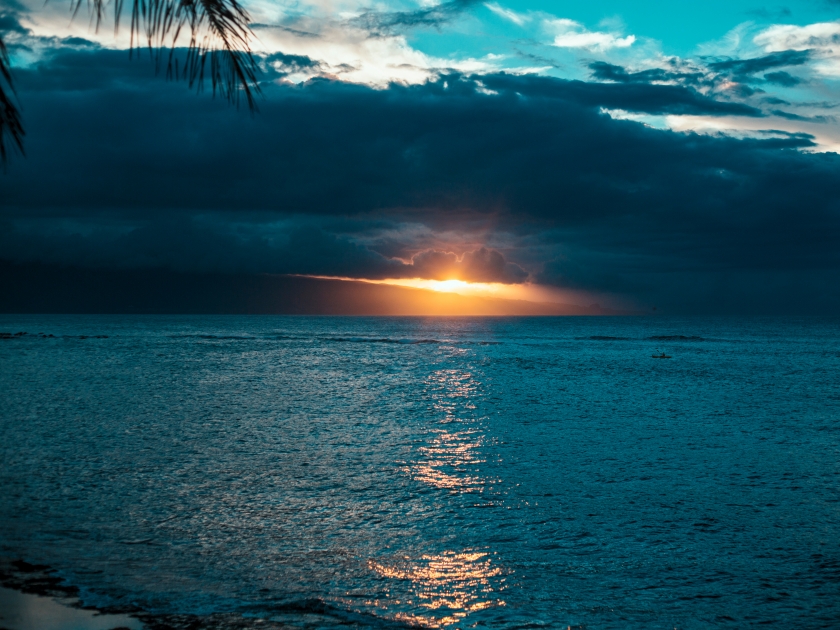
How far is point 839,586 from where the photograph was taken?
10.0 metres

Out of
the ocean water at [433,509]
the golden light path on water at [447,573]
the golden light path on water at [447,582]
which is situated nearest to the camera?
the golden light path on water at [447,582]

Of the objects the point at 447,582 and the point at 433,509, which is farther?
the point at 433,509

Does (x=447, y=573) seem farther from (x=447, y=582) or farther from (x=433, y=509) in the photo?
(x=433, y=509)

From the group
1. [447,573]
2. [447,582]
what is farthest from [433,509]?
[447,582]

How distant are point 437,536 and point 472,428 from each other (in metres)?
13.5

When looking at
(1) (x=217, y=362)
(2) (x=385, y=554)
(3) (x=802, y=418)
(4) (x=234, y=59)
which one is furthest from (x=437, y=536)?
(1) (x=217, y=362)

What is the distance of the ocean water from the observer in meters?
9.41

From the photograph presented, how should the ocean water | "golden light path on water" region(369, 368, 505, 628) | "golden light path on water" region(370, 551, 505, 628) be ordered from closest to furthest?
"golden light path on water" region(370, 551, 505, 628) < "golden light path on water" region(369, 368, 505, 628) < the ocean water

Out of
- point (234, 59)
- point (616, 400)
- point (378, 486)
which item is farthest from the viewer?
point (616, 400)

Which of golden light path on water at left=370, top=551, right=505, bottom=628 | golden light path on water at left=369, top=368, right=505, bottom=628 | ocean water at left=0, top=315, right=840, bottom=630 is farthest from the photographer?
ocean water at left=0, top=315, right=840, bottom=630

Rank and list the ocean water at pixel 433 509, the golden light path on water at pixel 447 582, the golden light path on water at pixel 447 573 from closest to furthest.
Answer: the golden light path on water at pixel 447 582 < the golden light path on water at pixel 447 573 < the ocean water at pixel 433 509

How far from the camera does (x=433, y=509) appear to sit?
45.8 feet

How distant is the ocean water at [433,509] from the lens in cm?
941

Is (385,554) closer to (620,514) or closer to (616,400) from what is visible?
(620,514)
